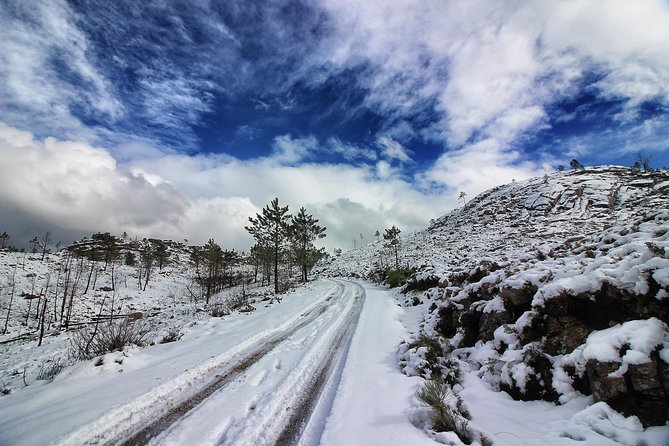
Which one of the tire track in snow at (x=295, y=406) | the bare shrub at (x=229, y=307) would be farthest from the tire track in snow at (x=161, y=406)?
the bare shrub at (x=229, y=307)

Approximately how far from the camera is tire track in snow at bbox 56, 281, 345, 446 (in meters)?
3.65

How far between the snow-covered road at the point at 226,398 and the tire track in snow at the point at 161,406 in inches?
0.5

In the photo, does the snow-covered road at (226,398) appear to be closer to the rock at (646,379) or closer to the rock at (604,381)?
the rock at (604,381)

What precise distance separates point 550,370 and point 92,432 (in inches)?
270

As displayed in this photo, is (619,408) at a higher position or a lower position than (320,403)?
higher

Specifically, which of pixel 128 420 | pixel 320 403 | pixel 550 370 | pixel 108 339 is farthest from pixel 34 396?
pixel 550 370

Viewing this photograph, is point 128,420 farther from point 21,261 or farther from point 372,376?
point 21,261

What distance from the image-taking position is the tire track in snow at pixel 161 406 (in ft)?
12.0

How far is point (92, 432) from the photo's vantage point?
371 cm

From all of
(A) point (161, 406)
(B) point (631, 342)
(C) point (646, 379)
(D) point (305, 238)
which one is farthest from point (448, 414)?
(D) point (305, 238)

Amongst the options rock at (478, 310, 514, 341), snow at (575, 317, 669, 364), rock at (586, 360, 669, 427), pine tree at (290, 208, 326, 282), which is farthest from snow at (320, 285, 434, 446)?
pine tree at (290, 208, 326, 282)

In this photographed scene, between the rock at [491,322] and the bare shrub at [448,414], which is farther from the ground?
the rock at [491,322]

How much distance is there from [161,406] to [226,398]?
3.18 feet

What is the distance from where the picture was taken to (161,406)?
4480 mm
